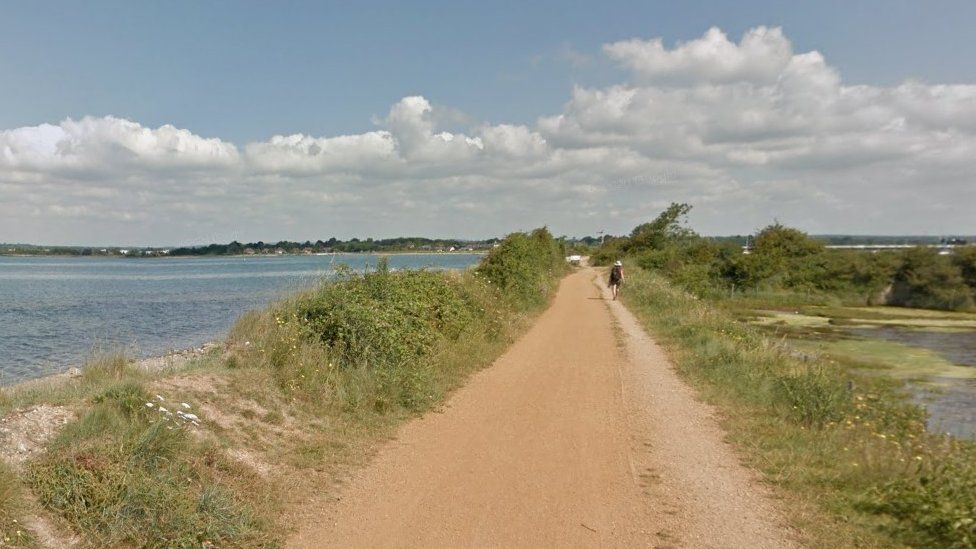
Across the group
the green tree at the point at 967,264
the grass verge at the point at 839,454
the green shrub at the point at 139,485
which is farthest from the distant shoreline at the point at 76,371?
the green tree at the point at 967,264

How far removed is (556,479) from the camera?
6980 millimetres

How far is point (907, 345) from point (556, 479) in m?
24.6

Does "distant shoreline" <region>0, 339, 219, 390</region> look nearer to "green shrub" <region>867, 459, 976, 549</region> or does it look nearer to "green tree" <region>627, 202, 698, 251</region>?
"green shrub" <region>867, 459, 976, 549</region>

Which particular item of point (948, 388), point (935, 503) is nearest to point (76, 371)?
point (935, 503)

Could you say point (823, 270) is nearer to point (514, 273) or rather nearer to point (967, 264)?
point (967, 264)

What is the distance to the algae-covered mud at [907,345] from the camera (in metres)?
15.9

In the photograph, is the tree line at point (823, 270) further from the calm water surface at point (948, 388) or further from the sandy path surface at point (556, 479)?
the sandy path surface at point (556, 479)

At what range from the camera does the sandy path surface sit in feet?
18.5

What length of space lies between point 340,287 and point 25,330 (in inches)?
672

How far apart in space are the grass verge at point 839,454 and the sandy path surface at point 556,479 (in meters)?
0.40

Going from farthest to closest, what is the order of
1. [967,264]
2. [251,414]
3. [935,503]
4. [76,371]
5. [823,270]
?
1. [823,270]
2. [967,264]
3. [76,371]
4. [251,414]
5. [935,503]

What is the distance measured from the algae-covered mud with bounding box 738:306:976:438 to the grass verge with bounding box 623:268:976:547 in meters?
2.05

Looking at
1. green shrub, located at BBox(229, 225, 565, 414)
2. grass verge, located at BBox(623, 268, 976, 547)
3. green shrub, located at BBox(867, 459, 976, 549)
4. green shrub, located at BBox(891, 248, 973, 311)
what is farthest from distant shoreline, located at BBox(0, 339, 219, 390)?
green shrub, located at BBox(891, 248, 973, 311)

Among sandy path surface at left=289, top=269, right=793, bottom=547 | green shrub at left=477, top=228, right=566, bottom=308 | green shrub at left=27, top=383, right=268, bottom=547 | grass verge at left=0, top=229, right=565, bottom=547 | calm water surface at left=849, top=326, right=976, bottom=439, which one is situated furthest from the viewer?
green shrub at left=477, top=228, right=566, bottom=308
